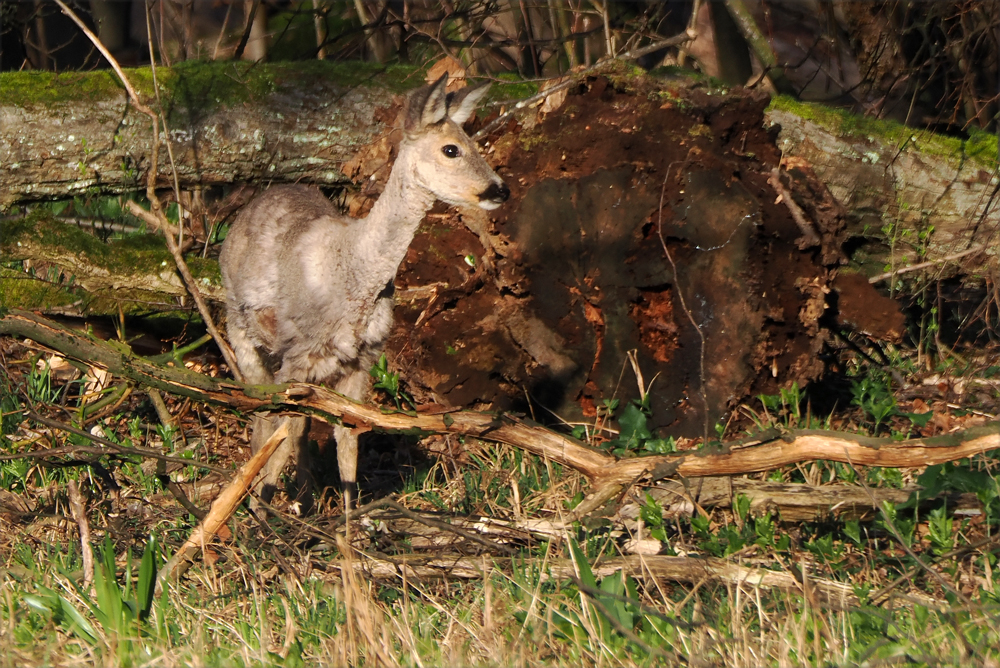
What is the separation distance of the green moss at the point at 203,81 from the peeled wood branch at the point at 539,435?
92.3 inches

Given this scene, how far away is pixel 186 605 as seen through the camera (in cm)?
373

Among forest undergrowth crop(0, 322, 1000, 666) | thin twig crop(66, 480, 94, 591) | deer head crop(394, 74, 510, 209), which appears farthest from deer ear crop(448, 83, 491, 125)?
thin twig crop(66, 480, 94, 591)

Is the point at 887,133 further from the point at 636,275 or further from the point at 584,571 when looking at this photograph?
the point at 584,571

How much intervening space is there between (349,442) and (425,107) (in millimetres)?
1728

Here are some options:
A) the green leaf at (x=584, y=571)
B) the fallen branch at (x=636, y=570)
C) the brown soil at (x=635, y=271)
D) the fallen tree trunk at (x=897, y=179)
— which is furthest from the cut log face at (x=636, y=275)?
the green leaf at (x=584, y=571)

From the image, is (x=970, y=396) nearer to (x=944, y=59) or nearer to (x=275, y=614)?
(x=944, y=59)

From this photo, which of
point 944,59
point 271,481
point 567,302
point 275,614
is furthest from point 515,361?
point 944,59

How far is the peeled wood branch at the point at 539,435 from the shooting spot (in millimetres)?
3736

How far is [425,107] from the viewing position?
4.74 meters

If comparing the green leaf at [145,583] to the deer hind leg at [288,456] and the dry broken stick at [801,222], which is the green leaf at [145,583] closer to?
the deer hind leg at [288,456]

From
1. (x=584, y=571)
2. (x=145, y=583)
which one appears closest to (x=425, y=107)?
(x=584, y=571)

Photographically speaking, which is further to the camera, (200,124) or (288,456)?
(200,124)

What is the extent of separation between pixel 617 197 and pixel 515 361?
1.01 meters

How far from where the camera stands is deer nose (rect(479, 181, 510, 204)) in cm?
468
